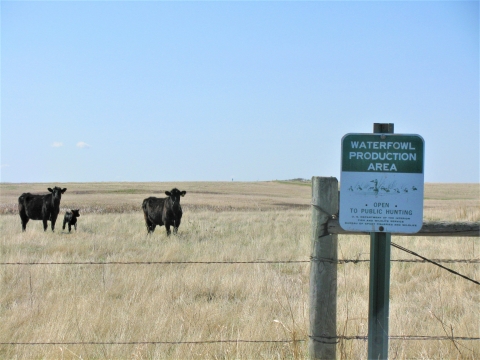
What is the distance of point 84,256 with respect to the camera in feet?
38.2

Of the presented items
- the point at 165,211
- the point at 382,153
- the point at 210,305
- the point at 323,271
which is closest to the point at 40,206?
the point at 165,211

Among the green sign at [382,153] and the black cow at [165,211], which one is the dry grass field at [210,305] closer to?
the green sign at [382,153]

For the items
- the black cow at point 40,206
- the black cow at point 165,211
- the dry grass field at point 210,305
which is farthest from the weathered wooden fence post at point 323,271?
the black cow at point 40,206

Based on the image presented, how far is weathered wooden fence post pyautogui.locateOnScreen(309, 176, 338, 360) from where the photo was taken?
3.87 metres

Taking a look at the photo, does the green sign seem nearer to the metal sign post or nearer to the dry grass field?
the metal sign post

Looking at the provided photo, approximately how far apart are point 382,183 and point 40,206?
17349mm

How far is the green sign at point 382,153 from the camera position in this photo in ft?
11.5

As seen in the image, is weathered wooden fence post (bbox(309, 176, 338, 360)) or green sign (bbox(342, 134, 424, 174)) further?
weathered wooden fence post (bbox(309, 176, 338, 360))

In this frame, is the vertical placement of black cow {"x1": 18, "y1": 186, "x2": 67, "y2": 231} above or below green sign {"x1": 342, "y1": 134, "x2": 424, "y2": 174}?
below

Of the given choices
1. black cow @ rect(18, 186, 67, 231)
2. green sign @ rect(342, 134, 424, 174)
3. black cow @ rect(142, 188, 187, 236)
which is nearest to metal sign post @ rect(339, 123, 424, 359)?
green sign @ rect(342, 134, 424, 174)

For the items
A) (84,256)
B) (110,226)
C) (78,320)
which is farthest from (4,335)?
(110,226)

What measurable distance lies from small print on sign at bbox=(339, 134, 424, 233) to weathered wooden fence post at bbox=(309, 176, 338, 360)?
1.13 ft

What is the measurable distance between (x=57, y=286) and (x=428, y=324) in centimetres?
511

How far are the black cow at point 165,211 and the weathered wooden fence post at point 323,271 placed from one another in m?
12.7
